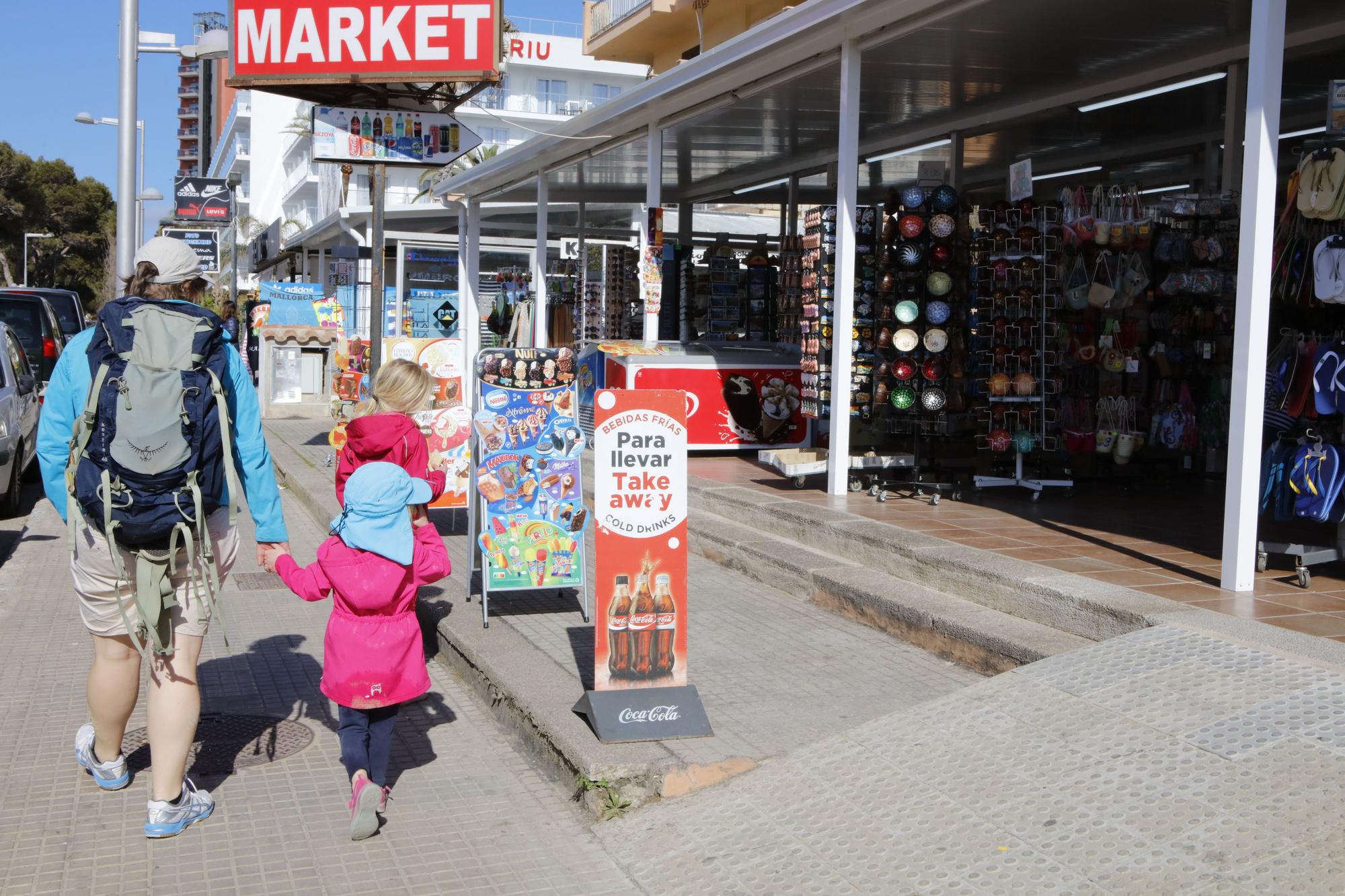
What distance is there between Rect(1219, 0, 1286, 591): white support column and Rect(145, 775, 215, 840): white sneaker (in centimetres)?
497

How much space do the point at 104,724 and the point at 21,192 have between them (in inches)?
2131

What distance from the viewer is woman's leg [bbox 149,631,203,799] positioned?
171 inches

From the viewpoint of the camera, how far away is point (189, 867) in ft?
13.5

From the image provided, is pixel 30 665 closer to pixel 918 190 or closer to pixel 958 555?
pixel 958 555

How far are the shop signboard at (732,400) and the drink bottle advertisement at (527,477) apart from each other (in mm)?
5862

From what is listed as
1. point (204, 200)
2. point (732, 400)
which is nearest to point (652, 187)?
point (732, 400)

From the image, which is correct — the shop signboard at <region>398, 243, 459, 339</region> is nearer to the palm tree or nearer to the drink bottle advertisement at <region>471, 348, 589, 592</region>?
the palm tree

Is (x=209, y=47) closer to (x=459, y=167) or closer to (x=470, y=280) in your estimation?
(x=470, y=280)

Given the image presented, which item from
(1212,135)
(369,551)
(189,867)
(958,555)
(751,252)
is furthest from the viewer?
(751,252)

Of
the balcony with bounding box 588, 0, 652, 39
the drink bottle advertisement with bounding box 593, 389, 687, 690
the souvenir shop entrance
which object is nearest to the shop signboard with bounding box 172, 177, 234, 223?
the balcony with bounding box 588, 0, 652, 39

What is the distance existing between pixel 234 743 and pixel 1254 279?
5311mm

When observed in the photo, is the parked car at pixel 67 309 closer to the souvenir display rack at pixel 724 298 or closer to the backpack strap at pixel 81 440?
the souvenir display rack at pixel 724 298

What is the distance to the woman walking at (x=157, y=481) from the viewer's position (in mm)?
4113

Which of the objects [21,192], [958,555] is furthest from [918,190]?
[21,192]
